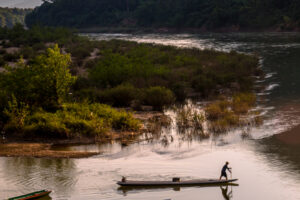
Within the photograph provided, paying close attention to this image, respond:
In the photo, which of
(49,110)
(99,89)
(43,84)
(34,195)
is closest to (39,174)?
(34,195)

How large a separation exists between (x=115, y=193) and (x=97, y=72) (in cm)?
2210

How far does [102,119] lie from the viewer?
26.7m

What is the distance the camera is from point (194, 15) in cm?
13775

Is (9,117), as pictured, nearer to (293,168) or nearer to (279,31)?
(293,168)

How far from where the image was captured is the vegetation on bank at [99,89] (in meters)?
26.3

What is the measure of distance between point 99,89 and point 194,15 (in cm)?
10564

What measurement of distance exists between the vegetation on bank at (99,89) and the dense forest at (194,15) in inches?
2575

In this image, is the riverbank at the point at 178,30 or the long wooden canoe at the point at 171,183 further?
the riverbank at the point at 178,30

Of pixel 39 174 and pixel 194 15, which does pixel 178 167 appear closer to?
pixel 39 174

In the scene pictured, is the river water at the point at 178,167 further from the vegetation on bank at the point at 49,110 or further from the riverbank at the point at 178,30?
the riverbank at the point at 178,30

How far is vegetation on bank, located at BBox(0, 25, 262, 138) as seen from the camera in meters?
26.3

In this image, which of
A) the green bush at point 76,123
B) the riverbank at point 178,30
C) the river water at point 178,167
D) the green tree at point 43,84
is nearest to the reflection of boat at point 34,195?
the river water at point 178,167

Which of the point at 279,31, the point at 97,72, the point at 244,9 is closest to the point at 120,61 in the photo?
the point at 97,72

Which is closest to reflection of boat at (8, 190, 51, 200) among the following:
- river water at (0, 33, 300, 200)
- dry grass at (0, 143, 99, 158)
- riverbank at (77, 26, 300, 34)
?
river water at (0, 33, 300, 200)
